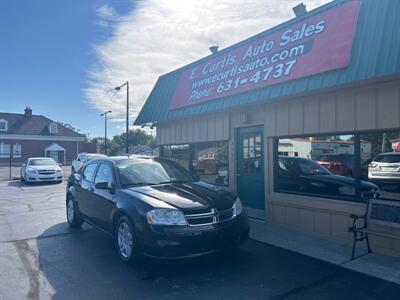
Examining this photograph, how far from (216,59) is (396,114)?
4.90 metres

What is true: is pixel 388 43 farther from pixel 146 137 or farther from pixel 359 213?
pixel 146 137

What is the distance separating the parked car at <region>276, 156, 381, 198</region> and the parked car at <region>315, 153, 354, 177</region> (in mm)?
80

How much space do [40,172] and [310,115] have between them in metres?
16.9

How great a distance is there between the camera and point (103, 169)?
647 cm

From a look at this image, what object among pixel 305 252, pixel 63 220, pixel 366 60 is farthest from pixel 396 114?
pixel 63 220

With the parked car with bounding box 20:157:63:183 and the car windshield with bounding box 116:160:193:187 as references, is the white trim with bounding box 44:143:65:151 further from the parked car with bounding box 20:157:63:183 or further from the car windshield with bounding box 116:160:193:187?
the car windshield with bounding box 116:160:193:187

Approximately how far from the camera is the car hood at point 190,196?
15.6 ft

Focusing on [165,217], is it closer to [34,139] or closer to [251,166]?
[251,166]

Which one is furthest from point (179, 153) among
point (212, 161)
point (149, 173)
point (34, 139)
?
point (34, 139)

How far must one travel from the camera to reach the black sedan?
4.52 m

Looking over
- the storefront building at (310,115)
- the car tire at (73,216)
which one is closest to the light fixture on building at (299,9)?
the storefront building at (310,115)

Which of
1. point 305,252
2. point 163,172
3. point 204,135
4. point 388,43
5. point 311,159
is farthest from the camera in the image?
point 204,135

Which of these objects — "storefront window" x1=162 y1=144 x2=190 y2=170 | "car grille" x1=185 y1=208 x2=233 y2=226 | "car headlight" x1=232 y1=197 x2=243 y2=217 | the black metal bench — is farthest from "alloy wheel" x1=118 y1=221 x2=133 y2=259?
"storefront window" x1=162 y1=144 x2=190 y2=170

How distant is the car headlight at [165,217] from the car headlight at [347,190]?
Answer: 3.30 meters
